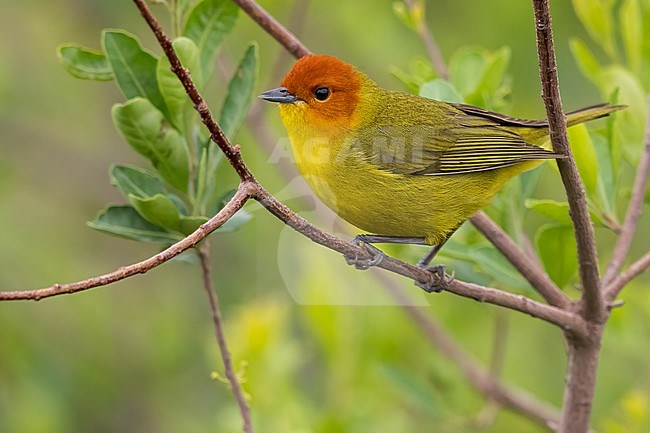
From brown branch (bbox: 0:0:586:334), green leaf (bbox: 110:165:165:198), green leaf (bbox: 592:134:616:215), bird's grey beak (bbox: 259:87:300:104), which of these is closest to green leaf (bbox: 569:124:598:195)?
green leaf (bbox: 592:134:616:215)

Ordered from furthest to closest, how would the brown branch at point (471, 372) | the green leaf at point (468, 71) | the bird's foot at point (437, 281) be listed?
the brown branch at point (471, 372) < the green leaf at point (468, 71) < the bird's foot at point (437, 281)

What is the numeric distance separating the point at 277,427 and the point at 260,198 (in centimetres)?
195

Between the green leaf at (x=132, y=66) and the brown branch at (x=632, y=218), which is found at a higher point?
the brown branch at (x=632, y=218)

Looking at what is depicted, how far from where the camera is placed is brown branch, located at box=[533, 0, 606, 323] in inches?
90.9

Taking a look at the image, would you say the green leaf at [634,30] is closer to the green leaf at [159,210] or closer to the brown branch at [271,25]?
the brown branch at [271,25]

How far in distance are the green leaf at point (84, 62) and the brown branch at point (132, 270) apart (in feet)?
3.74

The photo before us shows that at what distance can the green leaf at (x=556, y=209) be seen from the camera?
308 cm

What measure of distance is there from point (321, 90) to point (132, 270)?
1.93 metres

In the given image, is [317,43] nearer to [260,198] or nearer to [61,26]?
[61,26]

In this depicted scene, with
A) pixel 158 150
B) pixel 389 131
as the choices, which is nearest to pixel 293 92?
pixel 389 131

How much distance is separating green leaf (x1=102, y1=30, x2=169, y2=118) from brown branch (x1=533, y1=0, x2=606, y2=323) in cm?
121

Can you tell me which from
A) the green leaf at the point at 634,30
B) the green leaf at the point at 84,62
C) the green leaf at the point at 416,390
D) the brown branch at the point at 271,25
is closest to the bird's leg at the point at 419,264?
the brown branch at the point at 271,25

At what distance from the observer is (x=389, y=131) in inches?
149

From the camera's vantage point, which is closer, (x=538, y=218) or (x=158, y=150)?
(x=158, y=150)
